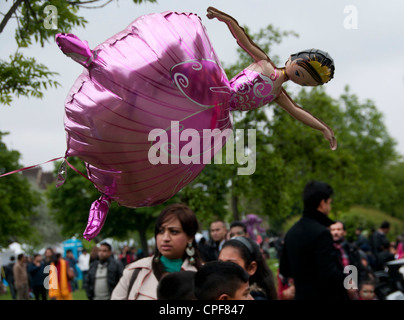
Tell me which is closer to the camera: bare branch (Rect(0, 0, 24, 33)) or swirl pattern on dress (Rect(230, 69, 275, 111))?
swirl pattern on dress (Rect(230, 69, 275, 111))

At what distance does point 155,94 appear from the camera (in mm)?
1297

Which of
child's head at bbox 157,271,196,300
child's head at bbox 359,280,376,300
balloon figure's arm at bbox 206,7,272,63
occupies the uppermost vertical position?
balloon figure's arm at bbox 206,7,272,63

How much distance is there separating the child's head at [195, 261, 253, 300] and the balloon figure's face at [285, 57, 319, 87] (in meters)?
0.90

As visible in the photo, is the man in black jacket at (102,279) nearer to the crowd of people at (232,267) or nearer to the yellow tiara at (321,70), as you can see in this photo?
the crowd of people at (232,267)

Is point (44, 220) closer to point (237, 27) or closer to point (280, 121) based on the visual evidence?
point (280, 121)

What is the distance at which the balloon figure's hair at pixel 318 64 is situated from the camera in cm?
136

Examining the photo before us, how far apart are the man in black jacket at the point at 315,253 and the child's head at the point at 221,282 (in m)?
1.07

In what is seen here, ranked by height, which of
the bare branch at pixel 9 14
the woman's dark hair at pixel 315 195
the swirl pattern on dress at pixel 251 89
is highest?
the bare branch at pixel 9 14

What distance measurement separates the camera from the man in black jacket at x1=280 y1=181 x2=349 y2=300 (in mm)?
2992

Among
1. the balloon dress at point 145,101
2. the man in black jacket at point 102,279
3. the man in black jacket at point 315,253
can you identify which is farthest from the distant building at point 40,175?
the man in black jacket at point 315,253

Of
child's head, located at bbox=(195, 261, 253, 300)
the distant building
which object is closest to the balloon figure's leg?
the distant building

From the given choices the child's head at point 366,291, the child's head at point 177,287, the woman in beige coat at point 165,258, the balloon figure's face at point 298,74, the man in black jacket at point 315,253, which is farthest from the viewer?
the child's head at point 366,291

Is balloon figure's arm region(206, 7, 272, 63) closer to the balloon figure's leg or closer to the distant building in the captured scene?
the balloon figure's leg
